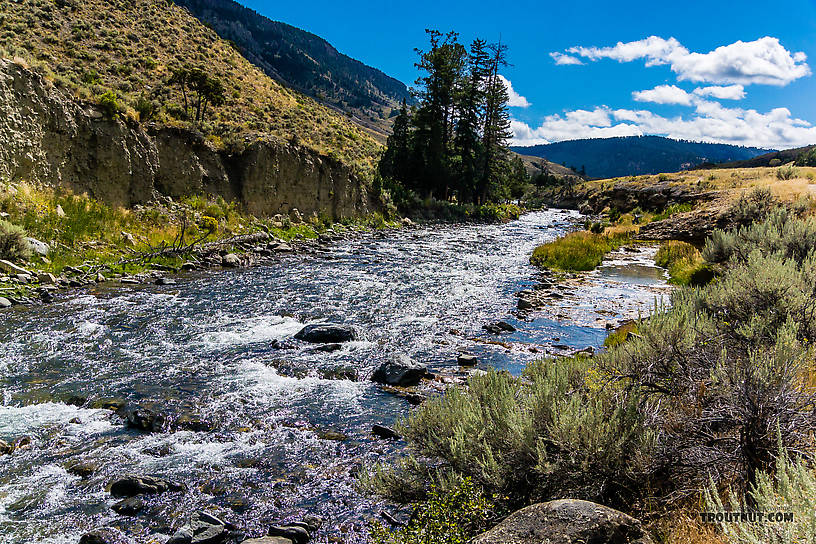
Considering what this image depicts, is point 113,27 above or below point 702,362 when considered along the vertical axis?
above

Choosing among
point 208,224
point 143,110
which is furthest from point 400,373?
point 143,110

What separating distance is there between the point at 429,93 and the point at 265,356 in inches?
1947

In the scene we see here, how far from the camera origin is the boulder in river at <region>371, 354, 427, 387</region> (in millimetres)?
9972

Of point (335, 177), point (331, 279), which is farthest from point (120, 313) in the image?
point (335, 177)

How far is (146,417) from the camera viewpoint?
7.72 m

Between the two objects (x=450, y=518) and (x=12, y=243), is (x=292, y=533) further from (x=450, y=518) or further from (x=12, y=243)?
(x=12, y=243)

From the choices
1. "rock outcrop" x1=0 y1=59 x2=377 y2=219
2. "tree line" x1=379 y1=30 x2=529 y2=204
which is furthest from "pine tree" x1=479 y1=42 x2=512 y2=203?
"rock outcrop" x1=0 y1=59 x2=377 y2=219

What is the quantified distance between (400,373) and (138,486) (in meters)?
5.51

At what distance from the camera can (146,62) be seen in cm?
Result: 4138

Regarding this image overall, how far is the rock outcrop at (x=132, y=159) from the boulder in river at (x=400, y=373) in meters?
18.6

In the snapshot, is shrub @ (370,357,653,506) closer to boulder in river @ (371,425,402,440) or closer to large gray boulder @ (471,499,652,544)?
large gray boulder @ (471,499,652,544)

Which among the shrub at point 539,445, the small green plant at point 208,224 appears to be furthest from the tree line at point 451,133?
the shrub at point 539,445

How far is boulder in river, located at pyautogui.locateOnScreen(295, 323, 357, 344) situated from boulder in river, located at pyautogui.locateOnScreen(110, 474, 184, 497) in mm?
6505

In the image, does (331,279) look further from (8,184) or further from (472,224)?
(472,224)
